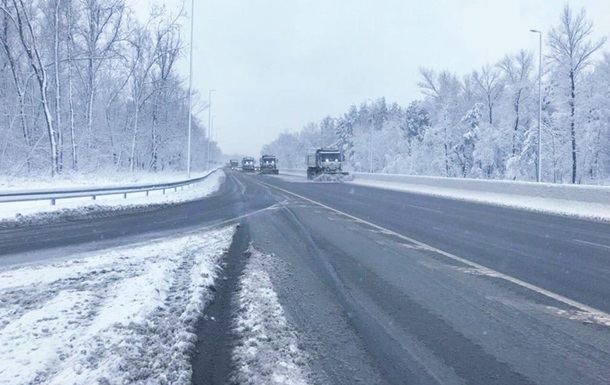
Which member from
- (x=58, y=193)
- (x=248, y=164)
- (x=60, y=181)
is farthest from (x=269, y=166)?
(x=58, y=193)

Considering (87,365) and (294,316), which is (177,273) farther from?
(87,365)

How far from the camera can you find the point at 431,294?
6855mm

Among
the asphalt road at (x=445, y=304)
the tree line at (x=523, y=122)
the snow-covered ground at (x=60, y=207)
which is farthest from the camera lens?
the tree line at (x=523, y=122)

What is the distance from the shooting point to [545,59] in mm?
47844

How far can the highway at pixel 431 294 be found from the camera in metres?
4.46

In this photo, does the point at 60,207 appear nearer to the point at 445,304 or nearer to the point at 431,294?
the point at 431,294

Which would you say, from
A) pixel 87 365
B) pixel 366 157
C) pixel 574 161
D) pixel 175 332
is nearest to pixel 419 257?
pixel 175 332

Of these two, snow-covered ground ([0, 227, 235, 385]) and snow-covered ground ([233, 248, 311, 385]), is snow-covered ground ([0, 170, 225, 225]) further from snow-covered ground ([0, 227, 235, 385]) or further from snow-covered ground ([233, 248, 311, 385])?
snow-covered ground ([233, 248, 311, 385])

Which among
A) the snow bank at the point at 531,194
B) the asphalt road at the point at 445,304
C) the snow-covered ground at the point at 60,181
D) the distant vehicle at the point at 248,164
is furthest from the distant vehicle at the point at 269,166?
the asphalt road at the point at 445,304

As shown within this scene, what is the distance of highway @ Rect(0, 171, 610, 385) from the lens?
446cm

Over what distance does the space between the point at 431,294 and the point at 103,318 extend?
436 centimetres

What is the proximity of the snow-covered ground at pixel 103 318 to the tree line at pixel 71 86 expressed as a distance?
24742 mm

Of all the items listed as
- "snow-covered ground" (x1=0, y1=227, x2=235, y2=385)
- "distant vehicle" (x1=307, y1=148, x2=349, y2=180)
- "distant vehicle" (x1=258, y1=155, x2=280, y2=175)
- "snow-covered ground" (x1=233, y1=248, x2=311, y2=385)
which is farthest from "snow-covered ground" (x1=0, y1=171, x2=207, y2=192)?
"distant vehicle" (x1=258, y1=155, x2=280, y2=175)

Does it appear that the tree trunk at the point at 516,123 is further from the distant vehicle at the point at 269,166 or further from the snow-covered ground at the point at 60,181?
the snow-covered ground at the point at 60,181
